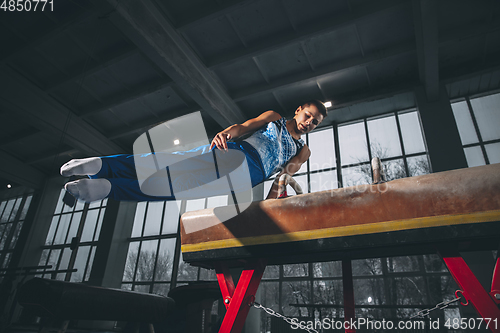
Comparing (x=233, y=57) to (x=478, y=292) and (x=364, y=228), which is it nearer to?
(x=364, y=228)

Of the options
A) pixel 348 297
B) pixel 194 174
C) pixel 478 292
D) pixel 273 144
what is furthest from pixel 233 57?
pixel 478 292

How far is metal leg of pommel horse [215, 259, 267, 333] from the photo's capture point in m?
1.67

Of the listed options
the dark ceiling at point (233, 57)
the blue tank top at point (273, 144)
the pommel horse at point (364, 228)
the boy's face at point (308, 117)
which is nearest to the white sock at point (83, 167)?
the pommel horse at point (364, 228)

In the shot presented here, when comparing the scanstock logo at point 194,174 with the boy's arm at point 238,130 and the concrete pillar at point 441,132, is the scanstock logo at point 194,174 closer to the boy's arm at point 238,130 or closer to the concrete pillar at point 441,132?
the boy's arm at point 238,130

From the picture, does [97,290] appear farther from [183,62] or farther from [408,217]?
[183,62]

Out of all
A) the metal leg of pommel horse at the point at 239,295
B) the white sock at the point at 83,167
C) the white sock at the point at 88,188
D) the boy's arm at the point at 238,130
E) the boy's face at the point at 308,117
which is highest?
the boy's face at the point at 308,117

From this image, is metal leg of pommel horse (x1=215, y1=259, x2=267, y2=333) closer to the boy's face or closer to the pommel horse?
the pommel horse

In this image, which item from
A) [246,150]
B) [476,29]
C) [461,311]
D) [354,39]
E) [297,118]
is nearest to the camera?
[246,150]

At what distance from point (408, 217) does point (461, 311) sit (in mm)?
4862

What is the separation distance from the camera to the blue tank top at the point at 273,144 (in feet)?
6.81

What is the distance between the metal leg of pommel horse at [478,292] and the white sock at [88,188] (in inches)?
77.1

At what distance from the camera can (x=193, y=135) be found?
8.65 metres

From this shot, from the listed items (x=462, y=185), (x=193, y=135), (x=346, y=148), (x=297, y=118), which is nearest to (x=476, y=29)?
(x=346, y=148)

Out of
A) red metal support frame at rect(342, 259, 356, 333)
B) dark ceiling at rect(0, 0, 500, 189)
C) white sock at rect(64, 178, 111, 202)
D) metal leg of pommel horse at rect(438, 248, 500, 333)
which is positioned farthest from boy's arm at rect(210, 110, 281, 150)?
dark ceiling at rect(0, 0, 500, 189)
